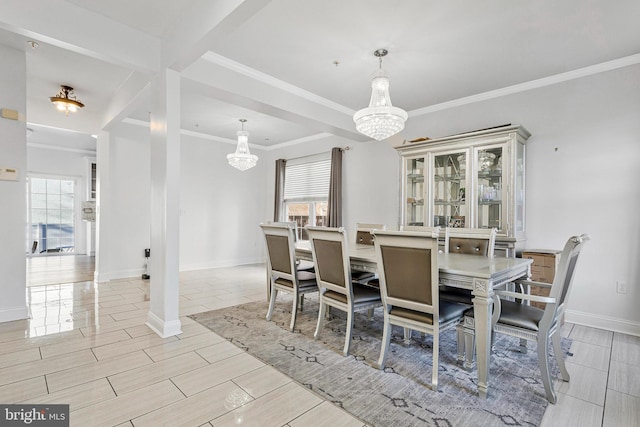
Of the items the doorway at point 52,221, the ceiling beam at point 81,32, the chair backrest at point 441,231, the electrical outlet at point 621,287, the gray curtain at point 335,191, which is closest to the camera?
the ceiling beam at point 81,32

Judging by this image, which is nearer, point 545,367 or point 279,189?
point 545,367

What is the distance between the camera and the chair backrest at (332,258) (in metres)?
2.47

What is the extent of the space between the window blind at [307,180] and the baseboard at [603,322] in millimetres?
4099

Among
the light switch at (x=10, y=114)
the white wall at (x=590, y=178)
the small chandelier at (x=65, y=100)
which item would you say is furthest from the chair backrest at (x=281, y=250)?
the small chandelier at (x=65, y=100)

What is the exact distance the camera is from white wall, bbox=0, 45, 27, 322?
3.04m

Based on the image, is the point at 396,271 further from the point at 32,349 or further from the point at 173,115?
the point at 32,349

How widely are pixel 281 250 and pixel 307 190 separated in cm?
352

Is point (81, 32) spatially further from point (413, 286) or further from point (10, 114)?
point (413, 286)

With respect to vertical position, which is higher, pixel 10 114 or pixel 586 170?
pixel 10 114

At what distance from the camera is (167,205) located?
279cm

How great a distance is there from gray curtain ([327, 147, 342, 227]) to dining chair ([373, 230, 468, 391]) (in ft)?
11.0

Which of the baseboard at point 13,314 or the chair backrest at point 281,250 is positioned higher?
the chair backrest at point 281,250

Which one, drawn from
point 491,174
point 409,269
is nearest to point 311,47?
point 409,269

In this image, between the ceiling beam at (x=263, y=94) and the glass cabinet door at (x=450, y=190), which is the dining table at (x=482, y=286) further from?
the ceiling beam at (x=263, y=94)
